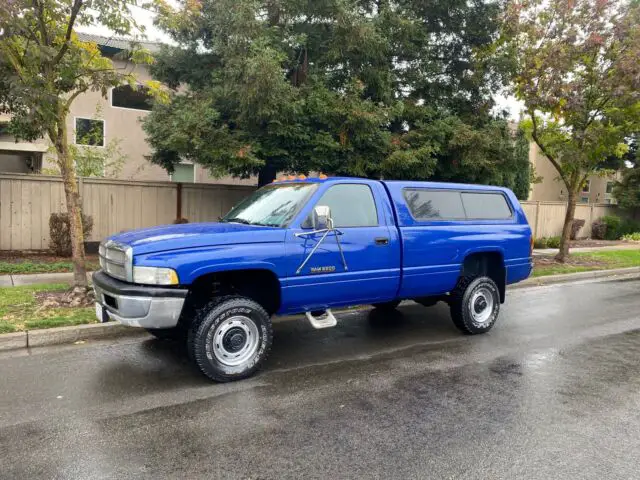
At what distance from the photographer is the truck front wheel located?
470 cm

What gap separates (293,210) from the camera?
5352mm

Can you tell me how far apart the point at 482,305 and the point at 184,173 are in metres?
14.6

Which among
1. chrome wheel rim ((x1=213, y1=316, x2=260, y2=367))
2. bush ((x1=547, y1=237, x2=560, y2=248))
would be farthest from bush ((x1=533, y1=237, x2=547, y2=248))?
chrome wheel rim ((x1=213, y1=316, x2=260, y2=367))

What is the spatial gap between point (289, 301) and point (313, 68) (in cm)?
741

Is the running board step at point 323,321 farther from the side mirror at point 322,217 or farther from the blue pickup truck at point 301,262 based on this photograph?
the side mirror at point 322,217

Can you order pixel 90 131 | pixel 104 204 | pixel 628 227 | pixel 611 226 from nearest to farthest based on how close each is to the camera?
pixel 104 204, pixel 90 131, pixel 611 226, pixel 628 227

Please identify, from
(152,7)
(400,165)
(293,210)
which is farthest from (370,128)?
(293,210)

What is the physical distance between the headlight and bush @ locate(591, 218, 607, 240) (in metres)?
22.2

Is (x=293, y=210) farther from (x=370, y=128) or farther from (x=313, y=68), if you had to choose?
(x=313, y=68)

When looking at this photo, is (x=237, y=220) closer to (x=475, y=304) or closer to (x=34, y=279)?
(x=475, y=304)

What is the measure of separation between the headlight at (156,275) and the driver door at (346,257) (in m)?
1.13

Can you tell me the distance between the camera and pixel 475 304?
6793mm

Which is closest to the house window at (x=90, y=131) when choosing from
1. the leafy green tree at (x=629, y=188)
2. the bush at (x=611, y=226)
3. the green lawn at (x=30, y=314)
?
the green lawn at (x=30, y=314)

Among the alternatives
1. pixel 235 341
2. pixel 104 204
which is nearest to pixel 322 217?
pixel 235 341
